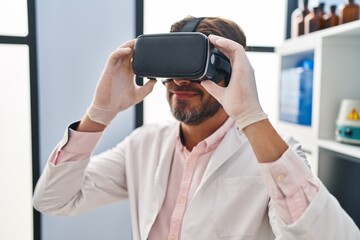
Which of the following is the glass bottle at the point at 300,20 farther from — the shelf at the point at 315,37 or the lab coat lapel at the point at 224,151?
the lab coat lapel at the point at 224,151

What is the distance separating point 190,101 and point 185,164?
190 mm

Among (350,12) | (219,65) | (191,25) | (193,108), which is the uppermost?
(350,12)

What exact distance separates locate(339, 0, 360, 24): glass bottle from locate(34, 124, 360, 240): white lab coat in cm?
69

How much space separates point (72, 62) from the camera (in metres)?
1.38

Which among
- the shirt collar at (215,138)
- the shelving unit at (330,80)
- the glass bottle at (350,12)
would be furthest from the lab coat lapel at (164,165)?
the glass bottle at (350,12)

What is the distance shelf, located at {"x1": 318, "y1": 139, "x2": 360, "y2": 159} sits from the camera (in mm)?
1068

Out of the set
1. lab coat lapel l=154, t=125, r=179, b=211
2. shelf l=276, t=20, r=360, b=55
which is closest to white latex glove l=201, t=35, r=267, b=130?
lab coat lapel l=154, t=125, r=179, b=211

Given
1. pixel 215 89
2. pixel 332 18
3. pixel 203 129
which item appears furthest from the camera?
pixel 332 18

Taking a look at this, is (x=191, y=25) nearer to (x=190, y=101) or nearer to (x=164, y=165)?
(x=190, y=101)

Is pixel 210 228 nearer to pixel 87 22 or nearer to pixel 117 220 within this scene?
pixel 117 220

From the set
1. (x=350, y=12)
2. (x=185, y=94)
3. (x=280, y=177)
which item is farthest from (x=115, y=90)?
(x=350, y=12)

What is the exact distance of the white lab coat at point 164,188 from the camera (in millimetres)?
838

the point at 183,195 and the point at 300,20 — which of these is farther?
the point at 300,20

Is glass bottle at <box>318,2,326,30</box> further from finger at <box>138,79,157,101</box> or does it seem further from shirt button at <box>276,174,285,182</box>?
shirt button at <box>276,174,285,182</box>
